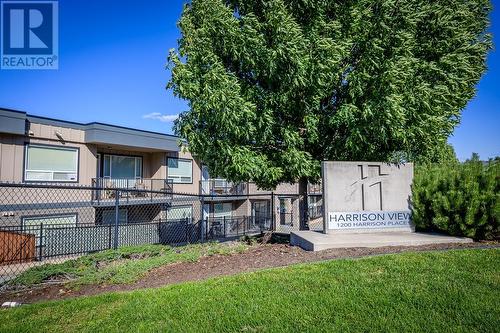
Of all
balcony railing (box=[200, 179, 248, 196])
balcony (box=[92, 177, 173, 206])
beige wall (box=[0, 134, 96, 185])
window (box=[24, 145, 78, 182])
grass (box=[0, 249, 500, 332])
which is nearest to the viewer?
grass (box=[0, 249, 500, 332])

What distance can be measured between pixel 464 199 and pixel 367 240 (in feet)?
7.07

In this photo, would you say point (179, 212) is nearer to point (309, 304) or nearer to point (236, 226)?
point (236, 226)

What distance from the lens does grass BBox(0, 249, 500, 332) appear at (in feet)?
10.7

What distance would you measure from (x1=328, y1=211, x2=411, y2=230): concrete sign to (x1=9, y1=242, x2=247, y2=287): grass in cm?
231

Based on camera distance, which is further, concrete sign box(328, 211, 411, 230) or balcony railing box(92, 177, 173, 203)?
balcony railing box(92, 177, 173, 203)

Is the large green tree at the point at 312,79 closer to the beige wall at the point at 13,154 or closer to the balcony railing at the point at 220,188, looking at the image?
the beige wall at the point at 13,154

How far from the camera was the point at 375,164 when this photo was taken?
796cm

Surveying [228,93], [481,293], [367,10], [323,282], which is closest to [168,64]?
[228,93]

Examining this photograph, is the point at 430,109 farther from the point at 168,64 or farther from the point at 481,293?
the point at 168,64

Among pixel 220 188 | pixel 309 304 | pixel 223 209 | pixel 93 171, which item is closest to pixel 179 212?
pixel 220 188

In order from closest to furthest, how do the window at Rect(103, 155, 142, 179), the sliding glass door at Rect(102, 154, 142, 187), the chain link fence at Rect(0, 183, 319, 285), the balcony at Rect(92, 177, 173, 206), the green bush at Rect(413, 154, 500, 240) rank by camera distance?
the green bush at Rect(413, 154, 500, 240) → the chain link fence at Rect(0, 183, 319, 285) → the balcony at Rect(92, 177, 173, 206) → the sliding glass door at Rect(102, 154, 142, 187) → the window at Rect(103, 155, 142, 179)

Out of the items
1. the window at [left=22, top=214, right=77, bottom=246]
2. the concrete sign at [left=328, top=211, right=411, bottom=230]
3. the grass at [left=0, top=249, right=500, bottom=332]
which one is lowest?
the window at [left=22, top=214, right=77, bottom=246]

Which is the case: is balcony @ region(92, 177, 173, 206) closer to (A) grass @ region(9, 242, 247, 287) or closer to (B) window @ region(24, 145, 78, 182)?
(B) window @ region(24, 145, 78, 182)

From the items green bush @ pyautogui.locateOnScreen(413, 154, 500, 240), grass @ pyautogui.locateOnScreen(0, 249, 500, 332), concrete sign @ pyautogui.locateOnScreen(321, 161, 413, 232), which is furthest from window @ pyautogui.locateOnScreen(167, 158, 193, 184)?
grass @ pyautogui.locateOnScreen(0, 249, 500, 332)
